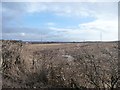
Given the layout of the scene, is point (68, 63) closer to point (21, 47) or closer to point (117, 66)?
point (117, 66)

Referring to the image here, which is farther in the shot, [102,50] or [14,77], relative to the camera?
[14,77]

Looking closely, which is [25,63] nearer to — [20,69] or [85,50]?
[20,69]

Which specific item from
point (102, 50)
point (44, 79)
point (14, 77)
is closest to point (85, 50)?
point (102, 50)

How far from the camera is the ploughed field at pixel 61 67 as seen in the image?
11.9 m

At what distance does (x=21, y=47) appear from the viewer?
14930 mm

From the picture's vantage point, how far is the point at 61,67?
506 inches

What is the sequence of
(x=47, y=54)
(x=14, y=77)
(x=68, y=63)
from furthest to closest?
(x=47, y=54) → (x=14, y=77) → (x=68, y=63)

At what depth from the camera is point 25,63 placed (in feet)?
48.0

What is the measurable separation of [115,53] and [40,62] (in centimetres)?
364

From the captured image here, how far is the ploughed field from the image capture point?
11.9 metres

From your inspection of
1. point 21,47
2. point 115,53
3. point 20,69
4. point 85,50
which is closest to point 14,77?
point 20,69

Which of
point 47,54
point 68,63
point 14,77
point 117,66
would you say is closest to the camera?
point 117,66

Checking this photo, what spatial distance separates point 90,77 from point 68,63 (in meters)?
1.21

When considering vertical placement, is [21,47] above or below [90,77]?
above
